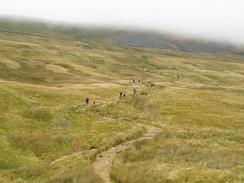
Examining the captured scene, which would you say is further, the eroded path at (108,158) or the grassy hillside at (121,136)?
the eroded path at (108,158)

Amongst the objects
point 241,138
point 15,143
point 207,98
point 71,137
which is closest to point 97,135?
point 71,137

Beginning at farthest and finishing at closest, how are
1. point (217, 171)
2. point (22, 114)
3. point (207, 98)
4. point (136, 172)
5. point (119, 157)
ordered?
point (207, 98), point (22, 114), point (119, 157), point (136, 172), point (217, 171)

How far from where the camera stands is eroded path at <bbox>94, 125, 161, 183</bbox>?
156 feet

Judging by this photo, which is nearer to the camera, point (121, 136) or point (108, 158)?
point (108, 158)

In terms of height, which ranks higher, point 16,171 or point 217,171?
point 217,171

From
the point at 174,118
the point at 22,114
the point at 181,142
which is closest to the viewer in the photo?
the point at 181,142

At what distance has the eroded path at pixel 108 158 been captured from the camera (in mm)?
47662

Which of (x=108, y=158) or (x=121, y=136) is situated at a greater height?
(x=108, y=158)

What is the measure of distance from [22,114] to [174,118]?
28.7m

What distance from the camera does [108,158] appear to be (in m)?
54.8

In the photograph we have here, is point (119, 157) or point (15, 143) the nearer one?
point (119, 157)

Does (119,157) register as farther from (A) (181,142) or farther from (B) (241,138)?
(B) (241,138)

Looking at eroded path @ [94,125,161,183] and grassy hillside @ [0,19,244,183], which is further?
eroded path @ [94,125,161,183]

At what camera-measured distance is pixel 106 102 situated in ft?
336
